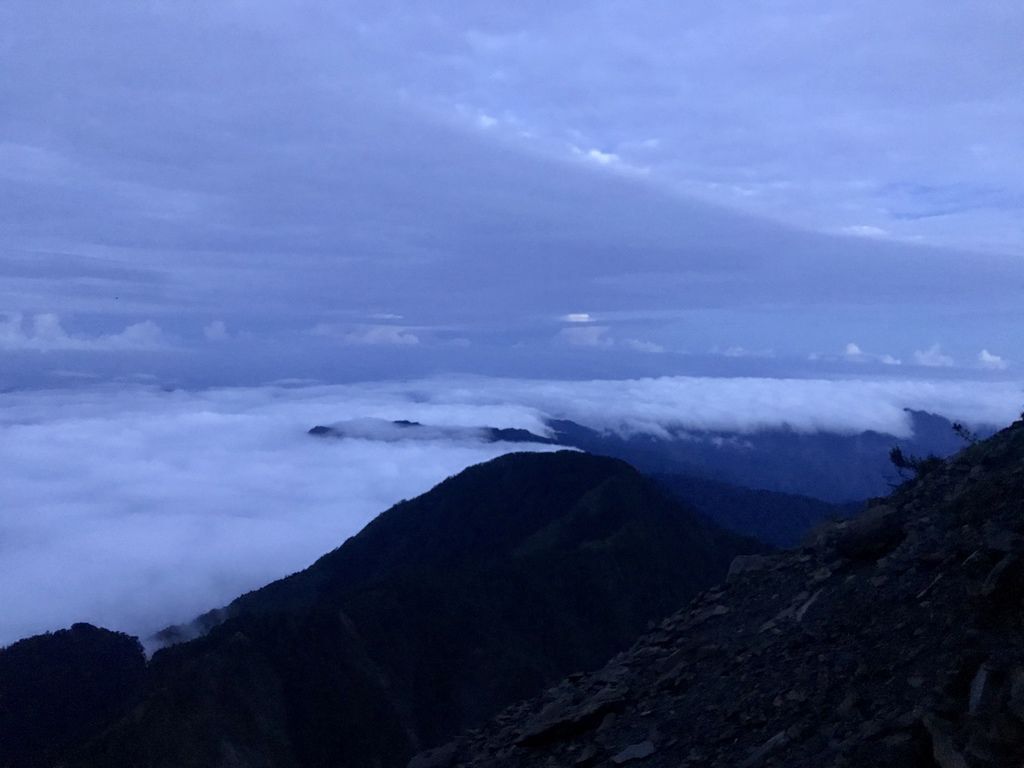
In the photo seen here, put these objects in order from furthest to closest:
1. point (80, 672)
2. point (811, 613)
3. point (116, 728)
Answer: point (80, 672) < point (116, 728) < point (811, 613)

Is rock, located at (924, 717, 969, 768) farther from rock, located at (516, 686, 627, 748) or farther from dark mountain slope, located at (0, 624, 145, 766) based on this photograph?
dark mountain slope, located at (0, 624, 145, 766)

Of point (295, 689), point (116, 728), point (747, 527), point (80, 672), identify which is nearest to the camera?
point (116, 728)

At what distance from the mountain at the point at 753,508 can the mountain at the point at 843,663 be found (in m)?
93.8

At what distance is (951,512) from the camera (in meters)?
12.3

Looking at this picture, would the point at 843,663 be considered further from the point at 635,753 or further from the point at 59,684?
the point at 59,684

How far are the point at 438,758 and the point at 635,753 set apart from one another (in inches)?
174

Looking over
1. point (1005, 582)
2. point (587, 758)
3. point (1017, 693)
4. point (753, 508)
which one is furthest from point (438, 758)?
point (753, 508)

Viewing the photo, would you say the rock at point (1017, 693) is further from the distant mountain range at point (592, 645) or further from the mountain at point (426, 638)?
the mountain at point (426, 638)

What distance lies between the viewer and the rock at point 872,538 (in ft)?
41.6

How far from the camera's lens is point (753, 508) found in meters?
117

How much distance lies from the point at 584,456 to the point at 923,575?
3037 inches

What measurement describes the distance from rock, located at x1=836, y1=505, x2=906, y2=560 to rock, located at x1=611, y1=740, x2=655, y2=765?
458 centimetres

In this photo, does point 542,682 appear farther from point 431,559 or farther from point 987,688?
point 987,688

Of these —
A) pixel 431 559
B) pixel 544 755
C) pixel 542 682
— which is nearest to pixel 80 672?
pixel 431 559
